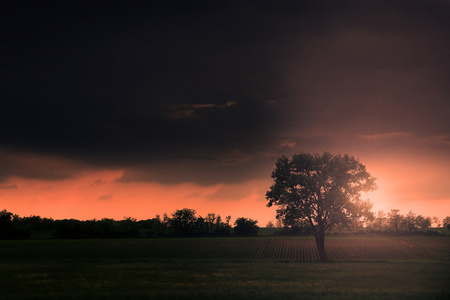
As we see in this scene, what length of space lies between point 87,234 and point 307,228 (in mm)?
111146

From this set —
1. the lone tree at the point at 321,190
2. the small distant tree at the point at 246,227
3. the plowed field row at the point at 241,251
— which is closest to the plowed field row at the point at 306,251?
the plowed field row at the point at 241,251

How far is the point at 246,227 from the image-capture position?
142500 millimetres

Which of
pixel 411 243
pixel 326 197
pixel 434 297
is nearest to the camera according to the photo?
pixel 434 297

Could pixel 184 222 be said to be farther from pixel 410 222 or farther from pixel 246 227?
pixel 410 222

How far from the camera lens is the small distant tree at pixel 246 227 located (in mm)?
142175

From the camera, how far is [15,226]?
140 m

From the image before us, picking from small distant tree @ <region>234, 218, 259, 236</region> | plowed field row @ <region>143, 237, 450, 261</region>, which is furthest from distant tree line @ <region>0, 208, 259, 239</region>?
plowed field row @ <region>143, 237, 450, 261</region>

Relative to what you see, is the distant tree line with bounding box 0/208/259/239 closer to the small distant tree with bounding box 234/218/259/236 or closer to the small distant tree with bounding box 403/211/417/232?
the small distant tree with bounding box 234/218/259/236

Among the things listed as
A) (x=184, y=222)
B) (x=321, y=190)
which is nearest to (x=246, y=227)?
(x=184, y=222)

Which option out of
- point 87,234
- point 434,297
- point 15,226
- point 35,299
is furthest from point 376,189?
point 15,226

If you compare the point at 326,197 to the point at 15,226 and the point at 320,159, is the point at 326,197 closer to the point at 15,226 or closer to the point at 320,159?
the point at 320,159

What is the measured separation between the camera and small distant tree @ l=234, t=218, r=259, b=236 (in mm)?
142175

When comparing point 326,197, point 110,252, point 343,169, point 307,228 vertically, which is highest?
point 343,169

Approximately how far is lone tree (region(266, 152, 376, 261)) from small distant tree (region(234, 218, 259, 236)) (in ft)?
296
